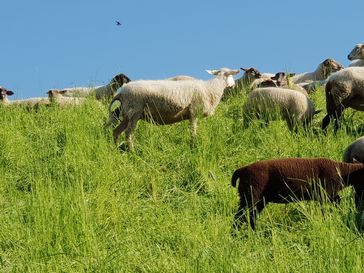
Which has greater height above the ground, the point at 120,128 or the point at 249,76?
the point at 120,128

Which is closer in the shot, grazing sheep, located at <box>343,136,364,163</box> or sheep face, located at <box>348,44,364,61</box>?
grazing sheep, located at <box>343,136,364,163</box>

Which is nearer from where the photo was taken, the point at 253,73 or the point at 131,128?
the point at 131,128

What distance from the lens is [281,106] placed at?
40.5ft

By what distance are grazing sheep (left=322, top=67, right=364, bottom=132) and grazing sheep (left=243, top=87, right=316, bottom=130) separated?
49 cm

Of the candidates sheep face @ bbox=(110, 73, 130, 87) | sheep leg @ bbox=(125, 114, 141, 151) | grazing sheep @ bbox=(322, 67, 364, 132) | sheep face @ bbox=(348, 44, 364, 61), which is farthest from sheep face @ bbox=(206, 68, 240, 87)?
sheep face @ bbox=(348, 44, 364, 61)

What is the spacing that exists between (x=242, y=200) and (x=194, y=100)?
14.7 ft

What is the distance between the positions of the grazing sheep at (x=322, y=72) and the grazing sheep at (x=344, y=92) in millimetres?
7137

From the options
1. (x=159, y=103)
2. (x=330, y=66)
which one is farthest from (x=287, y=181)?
(x=330, y=66)

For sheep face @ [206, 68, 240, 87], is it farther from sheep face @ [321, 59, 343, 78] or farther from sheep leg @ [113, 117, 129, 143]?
sheep face @ [321, 59, 343, 78]

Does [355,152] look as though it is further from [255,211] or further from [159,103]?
[159,103]

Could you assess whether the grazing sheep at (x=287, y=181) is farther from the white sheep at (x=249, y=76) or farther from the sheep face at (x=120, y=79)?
the sheep face at (x=120, y=79)

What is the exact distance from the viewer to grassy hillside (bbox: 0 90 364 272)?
6160 millimetres

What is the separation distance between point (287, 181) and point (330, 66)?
13803 millimetres

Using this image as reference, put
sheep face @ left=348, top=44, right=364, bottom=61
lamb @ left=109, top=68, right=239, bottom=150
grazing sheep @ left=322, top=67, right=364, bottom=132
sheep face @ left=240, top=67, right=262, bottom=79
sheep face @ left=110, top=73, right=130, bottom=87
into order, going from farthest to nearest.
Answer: sheep face @ left=240, top=67, right=262, bottom=79, sheep face @ left=110, top=73, right=130, bottom=87, sheep face @ left=348, top=44, right=364, bottom=61, grazing sheep @ left=322, top=67, right=364, bottom=132, lamb @ left=109, top=68, right=239, bottom=150
